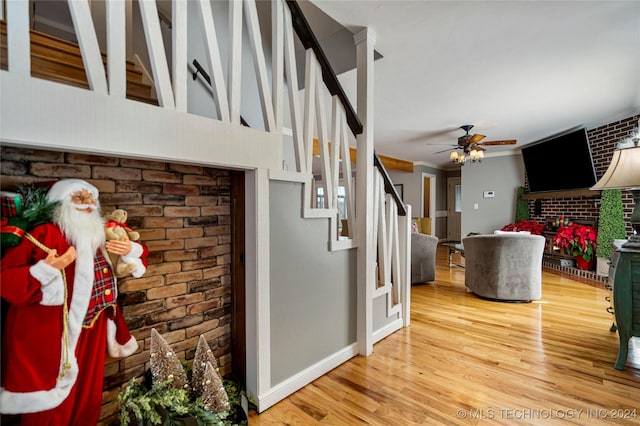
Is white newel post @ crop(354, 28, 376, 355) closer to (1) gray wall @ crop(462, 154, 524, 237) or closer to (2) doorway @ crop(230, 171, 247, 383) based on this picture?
(2) doorway @ crop(230, 171, 247, 383)

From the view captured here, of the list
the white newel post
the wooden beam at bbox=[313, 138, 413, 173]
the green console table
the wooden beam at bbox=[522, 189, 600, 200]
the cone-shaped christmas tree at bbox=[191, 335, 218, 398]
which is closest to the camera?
the cone-shaped christmas tree at bbox=[191, 335, 218, 398]

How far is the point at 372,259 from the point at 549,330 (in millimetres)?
1798

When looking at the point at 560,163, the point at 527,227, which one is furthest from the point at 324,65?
the point at 527,227

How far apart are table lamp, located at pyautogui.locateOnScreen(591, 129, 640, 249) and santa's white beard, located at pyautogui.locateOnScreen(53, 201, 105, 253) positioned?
9.38 ft

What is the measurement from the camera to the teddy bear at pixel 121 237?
4.10 ft

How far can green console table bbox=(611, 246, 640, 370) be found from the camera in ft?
6.68

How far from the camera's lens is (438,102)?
12.7 ft

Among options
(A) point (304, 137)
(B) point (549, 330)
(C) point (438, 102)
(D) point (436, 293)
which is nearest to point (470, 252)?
(D) point (436, 293)

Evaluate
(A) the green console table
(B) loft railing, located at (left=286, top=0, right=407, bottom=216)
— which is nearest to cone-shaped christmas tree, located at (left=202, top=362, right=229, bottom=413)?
(B) loft railing, located at (left=286, top=0, right=407, bottom=216)

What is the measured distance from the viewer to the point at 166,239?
1561 mm

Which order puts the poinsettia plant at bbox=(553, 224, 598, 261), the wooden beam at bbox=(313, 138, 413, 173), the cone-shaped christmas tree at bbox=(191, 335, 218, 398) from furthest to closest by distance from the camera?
the wooden beam at bbox=(313, 138, 413, 173), the poinsettia plant at bbox=(553, 224, 598, 261), the cone-shaped christmas tree at bbox=(191, 335, 218, 398)

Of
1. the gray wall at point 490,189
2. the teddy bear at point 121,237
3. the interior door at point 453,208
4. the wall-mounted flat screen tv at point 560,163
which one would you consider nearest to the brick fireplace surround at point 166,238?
the teddy bear at point 121,237

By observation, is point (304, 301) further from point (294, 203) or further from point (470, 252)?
point (470, 252)

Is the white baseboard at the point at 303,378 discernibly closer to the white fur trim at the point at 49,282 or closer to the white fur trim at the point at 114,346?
the white fur trim at the point at 114,346
